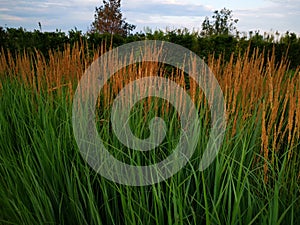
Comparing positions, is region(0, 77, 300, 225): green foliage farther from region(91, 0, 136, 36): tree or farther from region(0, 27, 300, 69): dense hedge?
region(91, 0, 136, 36): tree

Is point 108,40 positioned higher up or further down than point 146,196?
higher up

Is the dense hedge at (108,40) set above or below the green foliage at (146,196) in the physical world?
above

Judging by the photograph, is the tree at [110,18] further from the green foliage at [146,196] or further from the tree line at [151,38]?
the green foliage at [146,196]

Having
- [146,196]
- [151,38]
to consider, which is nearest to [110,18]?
[151,38]

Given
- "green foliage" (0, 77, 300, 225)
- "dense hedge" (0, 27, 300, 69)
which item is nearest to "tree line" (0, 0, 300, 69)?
"dense hedge" (0, 27, 300, 69)

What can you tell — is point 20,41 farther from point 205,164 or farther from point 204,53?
point 205,164

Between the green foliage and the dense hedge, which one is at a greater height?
the dense hedge

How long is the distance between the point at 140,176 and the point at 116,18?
17.7 m

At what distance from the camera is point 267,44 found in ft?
28.3

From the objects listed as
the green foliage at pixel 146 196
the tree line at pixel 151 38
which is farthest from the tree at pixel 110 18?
the green foliage at pixel 146 196

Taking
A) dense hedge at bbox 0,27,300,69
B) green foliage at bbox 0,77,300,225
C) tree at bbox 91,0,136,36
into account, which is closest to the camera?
green foliage at bbox 0,77,300,225

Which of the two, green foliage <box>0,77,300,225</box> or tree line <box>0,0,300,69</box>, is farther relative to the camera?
tree line <box>0,0,300,69</box>

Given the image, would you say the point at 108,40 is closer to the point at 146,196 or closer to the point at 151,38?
the point at 151,38

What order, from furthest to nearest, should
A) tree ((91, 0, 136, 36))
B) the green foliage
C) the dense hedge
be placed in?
tree ((91, 0, 136, 36)) → the dense hedge → the green foliage
